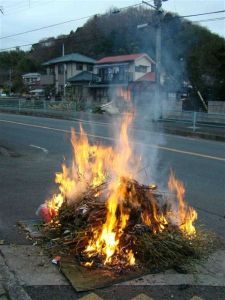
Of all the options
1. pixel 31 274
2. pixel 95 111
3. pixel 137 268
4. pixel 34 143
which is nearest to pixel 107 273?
pixel 137 268

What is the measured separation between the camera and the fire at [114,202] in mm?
4164

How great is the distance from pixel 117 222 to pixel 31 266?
3.22ft

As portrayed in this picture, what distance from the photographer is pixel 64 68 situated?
64.4m

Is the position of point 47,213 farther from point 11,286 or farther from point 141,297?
point 141,297

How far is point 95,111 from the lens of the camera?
26875 millimetres

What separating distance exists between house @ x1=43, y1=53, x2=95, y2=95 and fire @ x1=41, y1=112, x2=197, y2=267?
5416 centimetres

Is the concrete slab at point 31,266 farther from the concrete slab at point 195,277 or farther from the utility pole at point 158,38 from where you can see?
the utility pole at point 158,38

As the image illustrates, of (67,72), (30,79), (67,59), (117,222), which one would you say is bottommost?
(117,222)

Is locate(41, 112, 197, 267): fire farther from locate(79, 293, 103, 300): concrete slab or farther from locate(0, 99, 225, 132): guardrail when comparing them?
locate(0, 99, 225, 132): guardrail

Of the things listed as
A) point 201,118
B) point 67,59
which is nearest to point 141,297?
point 201,118

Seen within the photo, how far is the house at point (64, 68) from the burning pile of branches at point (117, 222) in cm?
5443

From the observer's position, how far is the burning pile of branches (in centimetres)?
412

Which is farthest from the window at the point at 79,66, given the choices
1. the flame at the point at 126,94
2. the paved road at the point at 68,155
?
the flame at the point at 126,94

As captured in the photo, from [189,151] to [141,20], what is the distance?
23.6ft
